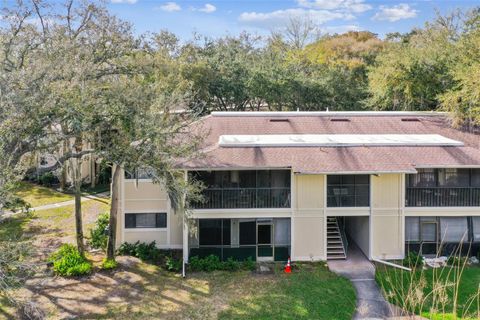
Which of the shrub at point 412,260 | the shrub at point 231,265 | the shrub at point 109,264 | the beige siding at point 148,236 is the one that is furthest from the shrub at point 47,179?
the shrub at point 412,260

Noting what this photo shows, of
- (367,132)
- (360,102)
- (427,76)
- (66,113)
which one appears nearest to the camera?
(66,113)

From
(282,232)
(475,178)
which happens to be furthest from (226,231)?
(475,178)

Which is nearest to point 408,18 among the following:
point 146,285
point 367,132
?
point 367,132

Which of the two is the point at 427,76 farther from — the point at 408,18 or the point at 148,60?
the point at 408,18

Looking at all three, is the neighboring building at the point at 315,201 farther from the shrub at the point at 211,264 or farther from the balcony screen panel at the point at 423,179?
the shrub at the point at 211,264

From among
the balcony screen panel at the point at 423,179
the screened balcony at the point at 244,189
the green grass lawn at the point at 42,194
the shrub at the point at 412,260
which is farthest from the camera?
the green grass lawn at the point at 42,194
